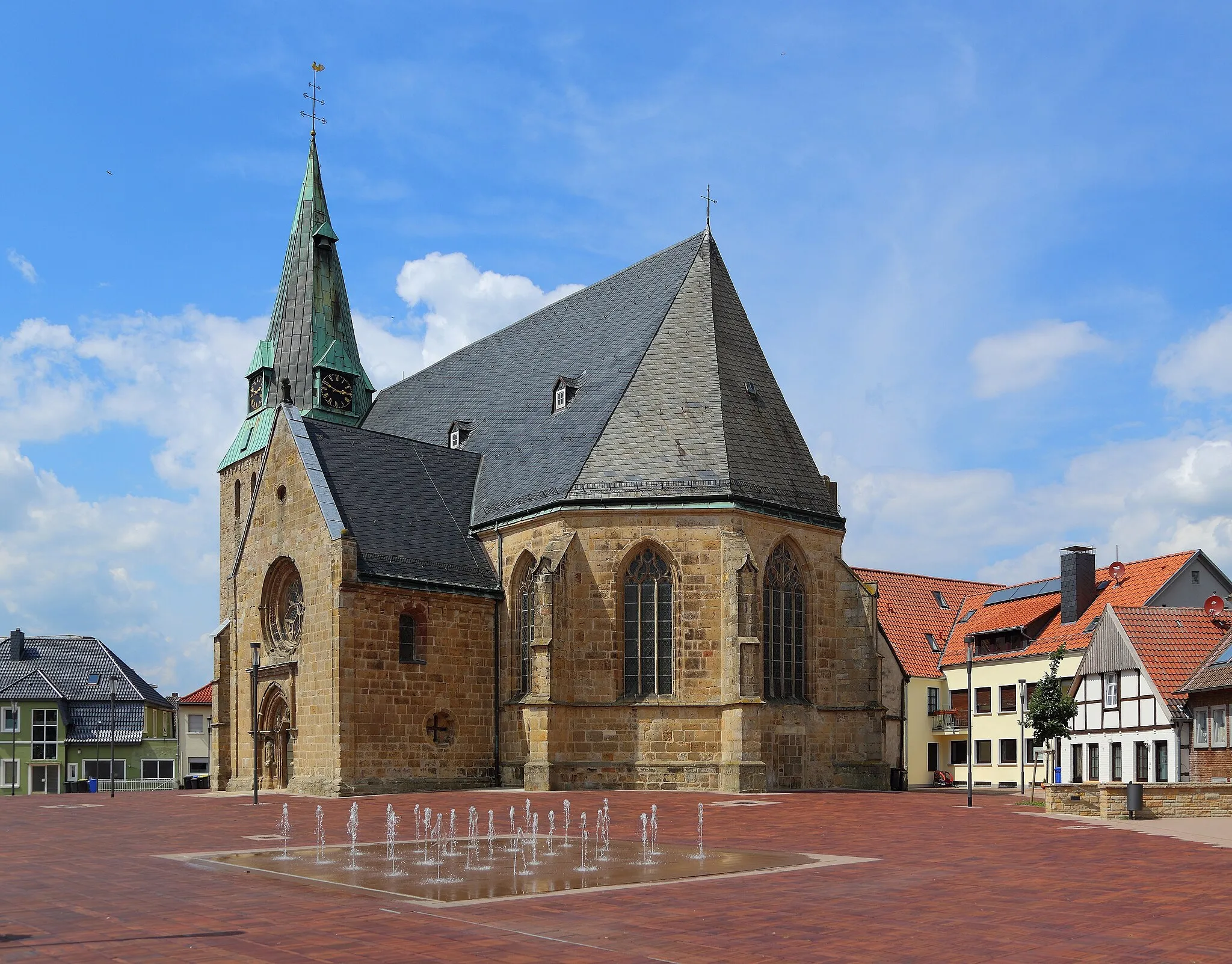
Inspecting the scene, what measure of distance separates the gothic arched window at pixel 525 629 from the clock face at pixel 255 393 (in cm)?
2194

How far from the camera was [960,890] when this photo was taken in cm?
1280

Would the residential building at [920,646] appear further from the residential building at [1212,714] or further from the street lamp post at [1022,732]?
the residential building at [1212,714]

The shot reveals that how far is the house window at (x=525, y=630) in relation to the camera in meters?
34.9

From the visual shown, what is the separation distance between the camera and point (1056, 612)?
49938 millimetres

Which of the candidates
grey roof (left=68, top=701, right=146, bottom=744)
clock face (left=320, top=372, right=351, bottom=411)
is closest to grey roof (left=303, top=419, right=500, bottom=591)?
clock face (left=320, top=372, right=351, bottom=411)

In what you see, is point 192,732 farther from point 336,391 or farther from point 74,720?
point 336,391

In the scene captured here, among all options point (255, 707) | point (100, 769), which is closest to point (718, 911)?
point (255, 707)

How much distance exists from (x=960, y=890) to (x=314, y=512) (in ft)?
79.8

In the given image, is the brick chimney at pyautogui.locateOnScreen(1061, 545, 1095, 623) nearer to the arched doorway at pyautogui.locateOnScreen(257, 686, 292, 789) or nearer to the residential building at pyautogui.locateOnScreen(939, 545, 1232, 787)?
the residential building at pyautogui.locateOnScreen(939, 545, 1232, 787)

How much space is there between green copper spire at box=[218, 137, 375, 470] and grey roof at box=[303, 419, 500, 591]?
14.0 m

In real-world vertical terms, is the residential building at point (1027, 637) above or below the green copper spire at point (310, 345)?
below

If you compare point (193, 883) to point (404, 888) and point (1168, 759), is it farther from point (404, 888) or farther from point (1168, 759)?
point (1168, 759)

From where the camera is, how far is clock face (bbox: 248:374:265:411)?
174ft

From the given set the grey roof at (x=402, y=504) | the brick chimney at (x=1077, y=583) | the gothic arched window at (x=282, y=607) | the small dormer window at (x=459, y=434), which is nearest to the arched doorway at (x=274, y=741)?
the gothic arched window at (x=282, y=607)
